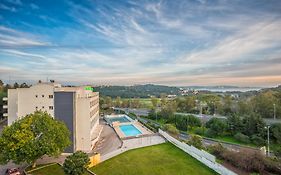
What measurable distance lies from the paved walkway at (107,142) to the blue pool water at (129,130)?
6.31 feet

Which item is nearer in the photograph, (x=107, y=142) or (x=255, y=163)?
(x=255, y=163)

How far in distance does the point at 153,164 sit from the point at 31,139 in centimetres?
1090

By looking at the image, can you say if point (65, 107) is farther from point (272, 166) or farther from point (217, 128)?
point (217, 128)

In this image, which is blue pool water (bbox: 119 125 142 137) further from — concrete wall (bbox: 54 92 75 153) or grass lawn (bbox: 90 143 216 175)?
concrete wall (bbox: 54 92 75 153)

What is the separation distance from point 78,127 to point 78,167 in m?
8.73

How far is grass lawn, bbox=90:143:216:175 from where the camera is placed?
2050 cm

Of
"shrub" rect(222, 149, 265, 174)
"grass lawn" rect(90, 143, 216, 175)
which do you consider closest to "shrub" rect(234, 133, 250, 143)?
"grass lawn" rect(90, 143, 216, 175)

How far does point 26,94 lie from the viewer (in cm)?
2762

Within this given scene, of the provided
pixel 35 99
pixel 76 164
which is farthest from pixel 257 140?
pixel 35 99

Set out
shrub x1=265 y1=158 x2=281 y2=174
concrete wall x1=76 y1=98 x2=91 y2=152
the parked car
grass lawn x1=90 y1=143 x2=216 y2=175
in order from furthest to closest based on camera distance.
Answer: concrete wall x1=76 y1=98 x2=91 y2=152, grass lawn x1=90 y1=143 x2=216 y2=175, the parked car, shrub x1=265 y1=158 x2=281 y2=174

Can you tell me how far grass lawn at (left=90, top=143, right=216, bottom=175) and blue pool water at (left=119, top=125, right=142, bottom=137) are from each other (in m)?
9.70

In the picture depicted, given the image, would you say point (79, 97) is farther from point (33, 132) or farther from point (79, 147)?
point (33, 132)

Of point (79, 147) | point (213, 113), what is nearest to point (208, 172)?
point (79, 147)

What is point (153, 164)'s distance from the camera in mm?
22047
